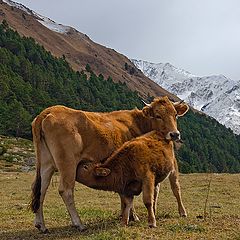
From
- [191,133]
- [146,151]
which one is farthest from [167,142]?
[191,133]

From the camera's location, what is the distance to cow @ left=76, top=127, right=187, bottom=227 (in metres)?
11.2

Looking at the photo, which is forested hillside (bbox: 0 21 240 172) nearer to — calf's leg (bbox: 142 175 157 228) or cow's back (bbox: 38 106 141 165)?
cow's back (bbox: 38 106 141 165)

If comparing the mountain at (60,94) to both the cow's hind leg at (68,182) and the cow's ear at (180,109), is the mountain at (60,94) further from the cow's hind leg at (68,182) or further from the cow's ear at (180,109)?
the cow's hind leg at (68,182)

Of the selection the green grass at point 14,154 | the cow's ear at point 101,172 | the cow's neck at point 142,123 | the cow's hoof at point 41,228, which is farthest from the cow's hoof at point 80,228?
the green grass at point 14,154

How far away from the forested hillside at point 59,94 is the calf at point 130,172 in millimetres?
92377

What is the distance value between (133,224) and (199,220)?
1763mm

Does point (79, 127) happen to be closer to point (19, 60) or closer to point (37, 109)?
point (37, 109)

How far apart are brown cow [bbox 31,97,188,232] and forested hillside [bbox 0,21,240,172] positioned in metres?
91.3

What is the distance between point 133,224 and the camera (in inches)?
458

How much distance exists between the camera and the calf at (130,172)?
11211 mm

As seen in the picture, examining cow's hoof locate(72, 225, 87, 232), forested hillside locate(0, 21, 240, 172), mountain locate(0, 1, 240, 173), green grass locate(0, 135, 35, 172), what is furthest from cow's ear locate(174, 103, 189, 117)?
mountain locate(0, 1, 240, 173)

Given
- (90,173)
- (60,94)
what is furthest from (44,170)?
(60,94)

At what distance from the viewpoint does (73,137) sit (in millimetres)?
11516

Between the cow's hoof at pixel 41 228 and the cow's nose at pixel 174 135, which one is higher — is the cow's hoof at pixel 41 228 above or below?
below
